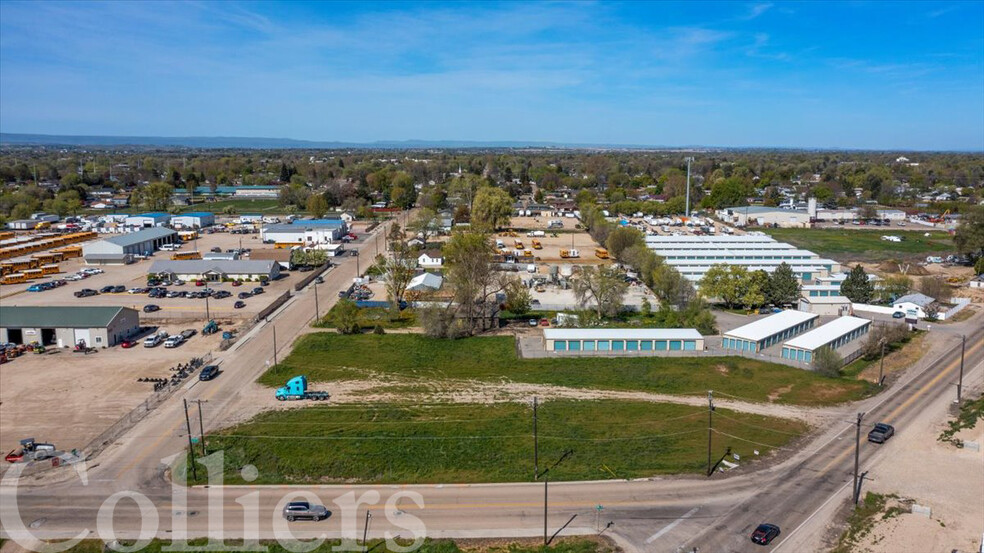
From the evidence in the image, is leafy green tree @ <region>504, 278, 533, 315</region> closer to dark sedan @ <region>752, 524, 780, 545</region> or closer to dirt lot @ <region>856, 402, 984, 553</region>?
dirt lot @ <region>856, 402, 984, 553</region>

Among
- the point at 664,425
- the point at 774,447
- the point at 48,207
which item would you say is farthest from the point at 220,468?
the point at 48,207

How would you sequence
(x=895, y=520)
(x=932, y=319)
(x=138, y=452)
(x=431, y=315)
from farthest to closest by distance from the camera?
(x=932, y=319), (x=431, y=315), (x=138, y=452), (x=895, y=520)

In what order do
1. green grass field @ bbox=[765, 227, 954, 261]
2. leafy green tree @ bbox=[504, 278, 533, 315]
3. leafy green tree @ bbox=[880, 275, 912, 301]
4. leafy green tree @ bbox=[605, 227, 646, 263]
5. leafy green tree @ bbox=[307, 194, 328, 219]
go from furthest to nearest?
1. leafy green tree @ bbox=[307, 194, 328, 219]
2. green grass field @ bbox=[765, 227, 954, 261]
3. leafy green tree @ bbox=[605, 227, 646, 263]
4. leafy green tree @ bbox=[880, 275, 912, 301]
5. leafy green tree @ bbox=[504, 278, 533, 315]

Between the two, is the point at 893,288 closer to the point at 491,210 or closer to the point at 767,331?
the point at 767,331

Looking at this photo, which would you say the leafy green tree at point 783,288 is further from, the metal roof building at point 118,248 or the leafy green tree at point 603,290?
the metal roof building at point 118,248

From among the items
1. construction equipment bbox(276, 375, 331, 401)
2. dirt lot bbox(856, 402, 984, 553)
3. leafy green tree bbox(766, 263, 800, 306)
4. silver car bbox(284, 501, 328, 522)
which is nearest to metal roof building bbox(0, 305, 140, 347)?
construction equipment bbox(276, 375, 331, 401)

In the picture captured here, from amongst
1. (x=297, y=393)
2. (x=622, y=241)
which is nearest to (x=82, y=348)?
(x=297, y=393)

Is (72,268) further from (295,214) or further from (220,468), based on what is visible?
(220,468)
